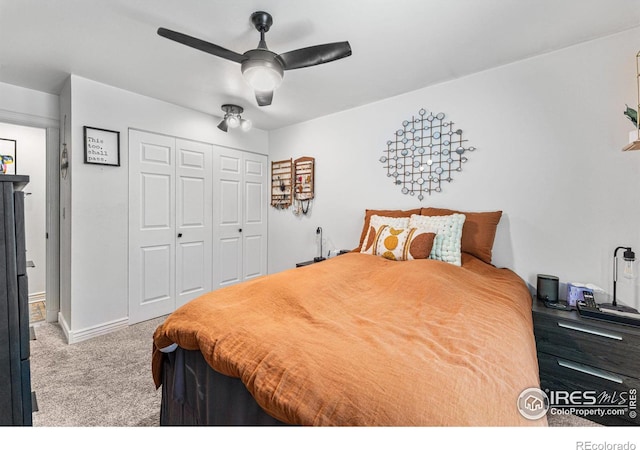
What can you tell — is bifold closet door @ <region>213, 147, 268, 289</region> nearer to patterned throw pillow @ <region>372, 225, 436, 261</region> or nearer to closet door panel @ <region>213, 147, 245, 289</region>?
closet door panel @ <region>213, 147, 245, 289</region>

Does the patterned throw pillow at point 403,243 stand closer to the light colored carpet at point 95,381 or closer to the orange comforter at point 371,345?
the orange comforter at point 371,345

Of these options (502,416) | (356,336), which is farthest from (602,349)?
(356,336)

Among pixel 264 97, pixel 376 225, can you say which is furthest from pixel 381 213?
pixel 264 97

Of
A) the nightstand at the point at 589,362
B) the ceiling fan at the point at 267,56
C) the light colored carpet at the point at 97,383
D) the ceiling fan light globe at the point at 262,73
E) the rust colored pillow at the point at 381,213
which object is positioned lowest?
the light colored carpet at the point at 97,383

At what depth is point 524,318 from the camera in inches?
56.0

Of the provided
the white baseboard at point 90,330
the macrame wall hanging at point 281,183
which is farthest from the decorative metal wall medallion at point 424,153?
the white baseboard at point 90,330

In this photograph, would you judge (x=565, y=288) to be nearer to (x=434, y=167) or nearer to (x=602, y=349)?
(x=602, y=349)

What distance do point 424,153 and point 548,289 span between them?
1.50m

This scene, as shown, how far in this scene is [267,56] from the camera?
1.69m

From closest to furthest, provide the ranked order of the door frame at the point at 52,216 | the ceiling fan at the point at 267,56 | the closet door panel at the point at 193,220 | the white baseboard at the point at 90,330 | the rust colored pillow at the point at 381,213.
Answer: the ceiling fan at the point at 267,56 < the white baseboard at the point at 90,330 < the rust colored pillow at the point at 381,213 < the door frame at the point at 52,216 < the closet door panel at the point at 193,220

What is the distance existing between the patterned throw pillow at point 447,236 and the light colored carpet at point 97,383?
1.08 meters

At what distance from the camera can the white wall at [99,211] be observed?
2506 mm

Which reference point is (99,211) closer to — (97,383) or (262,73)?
(97,383)
